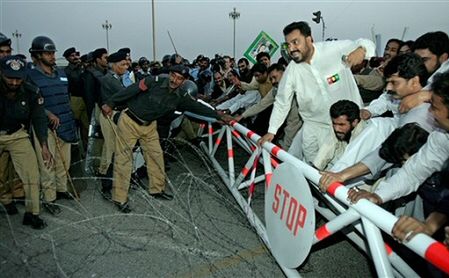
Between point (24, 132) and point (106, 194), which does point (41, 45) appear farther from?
point (106, 194)

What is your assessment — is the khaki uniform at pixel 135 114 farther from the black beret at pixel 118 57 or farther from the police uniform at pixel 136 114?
the black beret at pixel 118 57

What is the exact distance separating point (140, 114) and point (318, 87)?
6.79 feet

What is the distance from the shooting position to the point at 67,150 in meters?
4.64

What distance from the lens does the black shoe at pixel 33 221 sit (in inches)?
147

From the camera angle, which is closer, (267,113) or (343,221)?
(343,221)

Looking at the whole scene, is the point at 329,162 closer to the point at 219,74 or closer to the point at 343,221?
the point at 343,221

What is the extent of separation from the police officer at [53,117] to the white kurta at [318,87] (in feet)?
8.56

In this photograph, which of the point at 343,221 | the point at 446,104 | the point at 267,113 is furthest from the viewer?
the point at 267,113

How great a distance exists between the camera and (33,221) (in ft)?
12.3

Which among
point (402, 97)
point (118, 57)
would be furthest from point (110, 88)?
point (402, 97)

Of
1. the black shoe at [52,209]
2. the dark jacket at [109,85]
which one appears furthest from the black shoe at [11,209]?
the dark jacket at [109,85]

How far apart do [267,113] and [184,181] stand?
1756 mm

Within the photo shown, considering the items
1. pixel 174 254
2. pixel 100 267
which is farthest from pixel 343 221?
pixel 100 267

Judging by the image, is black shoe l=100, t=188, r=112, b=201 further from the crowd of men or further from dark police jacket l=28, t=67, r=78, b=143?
dark police jacket l=28, t=67, r=78, b=143
